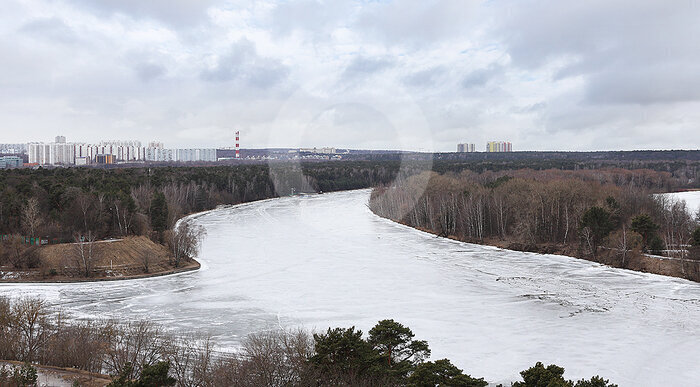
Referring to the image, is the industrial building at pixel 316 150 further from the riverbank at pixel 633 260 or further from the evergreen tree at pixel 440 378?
the evergreen tree at pixel 440 378

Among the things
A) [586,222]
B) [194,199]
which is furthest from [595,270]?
[194,199]

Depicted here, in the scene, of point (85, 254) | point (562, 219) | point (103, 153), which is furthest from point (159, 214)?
point (103, 153)

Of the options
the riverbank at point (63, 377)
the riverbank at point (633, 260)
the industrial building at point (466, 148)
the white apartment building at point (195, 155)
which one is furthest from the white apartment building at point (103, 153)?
the riverbank at point (63, 377)

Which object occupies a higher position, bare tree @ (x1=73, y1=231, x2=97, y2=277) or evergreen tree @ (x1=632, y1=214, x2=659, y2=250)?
evergreen tree @ (x1=632, y1=214, x2=659, y2=250)

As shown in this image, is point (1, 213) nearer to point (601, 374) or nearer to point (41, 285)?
point (41, 285)

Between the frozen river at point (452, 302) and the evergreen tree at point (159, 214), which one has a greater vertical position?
the evergreen tree at point (159, 214)

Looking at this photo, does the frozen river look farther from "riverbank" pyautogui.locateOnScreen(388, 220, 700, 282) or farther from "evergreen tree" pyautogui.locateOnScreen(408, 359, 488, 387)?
"evergreen tree" pyautogui.locateOnScreen(408, 359, 488, 387)

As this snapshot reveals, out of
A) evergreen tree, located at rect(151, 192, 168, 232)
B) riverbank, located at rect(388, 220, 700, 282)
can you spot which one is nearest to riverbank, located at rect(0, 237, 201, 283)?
evergreen tree, located at rect(151, 192, 168, 232)
